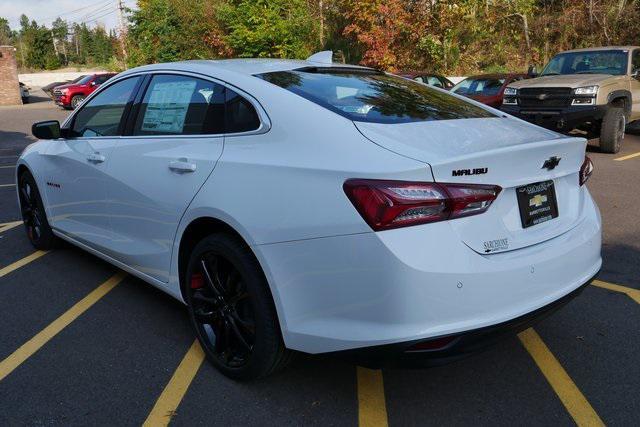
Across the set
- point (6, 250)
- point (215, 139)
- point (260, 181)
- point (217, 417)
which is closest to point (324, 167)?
point (260, 181)

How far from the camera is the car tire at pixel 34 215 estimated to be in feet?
16.6

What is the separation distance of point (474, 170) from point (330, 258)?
680 millimetres

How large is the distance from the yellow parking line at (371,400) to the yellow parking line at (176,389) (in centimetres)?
89

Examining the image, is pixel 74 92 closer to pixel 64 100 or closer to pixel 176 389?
pixel 64 100

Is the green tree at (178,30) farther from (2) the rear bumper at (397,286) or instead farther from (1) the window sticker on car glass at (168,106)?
(2) the rear bumper at (397,286)

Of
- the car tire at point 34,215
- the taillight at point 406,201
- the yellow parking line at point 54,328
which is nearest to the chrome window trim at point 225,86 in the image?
the taillight at point 406,201

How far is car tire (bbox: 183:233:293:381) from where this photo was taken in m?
2.70

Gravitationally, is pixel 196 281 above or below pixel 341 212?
below

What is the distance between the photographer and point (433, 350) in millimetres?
2311

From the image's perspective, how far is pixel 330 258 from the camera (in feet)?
7.79

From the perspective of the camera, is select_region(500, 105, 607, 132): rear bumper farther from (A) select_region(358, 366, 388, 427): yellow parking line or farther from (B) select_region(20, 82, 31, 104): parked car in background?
(B) select_region(20, 82, 31, 104): parked car in background

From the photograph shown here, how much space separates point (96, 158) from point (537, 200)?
9.22 ft

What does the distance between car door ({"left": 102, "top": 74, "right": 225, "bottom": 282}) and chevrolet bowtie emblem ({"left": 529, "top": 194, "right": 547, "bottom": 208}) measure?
4.93 feet

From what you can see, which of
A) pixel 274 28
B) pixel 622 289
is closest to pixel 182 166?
pixel 622 289
